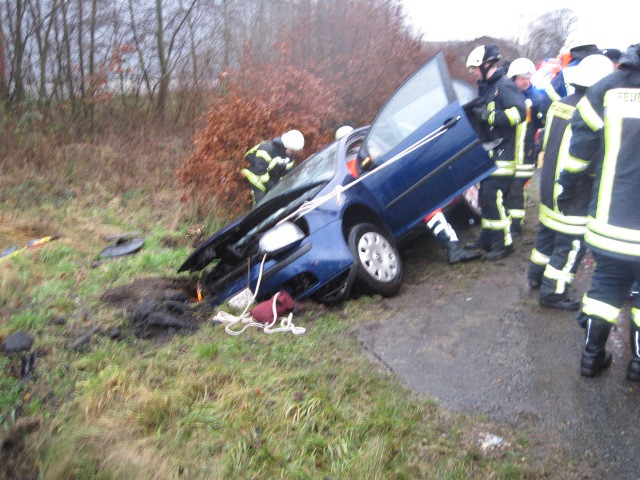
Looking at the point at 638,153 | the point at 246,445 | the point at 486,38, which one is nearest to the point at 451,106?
the point at 638,153

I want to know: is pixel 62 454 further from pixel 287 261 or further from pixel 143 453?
pixel 287 261

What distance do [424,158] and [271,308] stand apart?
75.4 inches

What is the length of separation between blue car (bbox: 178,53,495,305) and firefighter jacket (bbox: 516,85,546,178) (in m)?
0.45

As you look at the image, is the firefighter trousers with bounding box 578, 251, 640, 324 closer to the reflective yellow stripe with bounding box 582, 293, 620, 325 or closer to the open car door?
the reflective yellow stripe with bounding box 582, 293, 620, 325

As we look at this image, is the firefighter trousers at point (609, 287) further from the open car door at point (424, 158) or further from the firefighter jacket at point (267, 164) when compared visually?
the firefighter jacket at point (267, 164)

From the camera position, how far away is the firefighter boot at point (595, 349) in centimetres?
296

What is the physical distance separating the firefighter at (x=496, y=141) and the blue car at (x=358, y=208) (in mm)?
275

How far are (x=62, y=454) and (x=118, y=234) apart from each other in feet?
12.8

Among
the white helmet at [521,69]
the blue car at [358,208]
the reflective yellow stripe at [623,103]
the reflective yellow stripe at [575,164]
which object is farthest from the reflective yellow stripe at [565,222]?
the white helmet at [521,69]

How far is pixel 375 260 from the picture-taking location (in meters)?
4.47

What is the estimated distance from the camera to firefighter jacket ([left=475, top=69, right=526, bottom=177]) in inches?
195

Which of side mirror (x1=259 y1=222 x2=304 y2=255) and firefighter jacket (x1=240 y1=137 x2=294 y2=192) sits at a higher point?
firefighter jacket (x1=240 y1=137 x2=294 y2=192)

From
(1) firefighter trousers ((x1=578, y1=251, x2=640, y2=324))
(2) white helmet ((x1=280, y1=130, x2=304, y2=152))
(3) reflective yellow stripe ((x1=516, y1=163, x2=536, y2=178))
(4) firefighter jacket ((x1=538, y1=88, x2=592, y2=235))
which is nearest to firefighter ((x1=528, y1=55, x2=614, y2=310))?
(4) firefighter jacket ((x1=538, y1=88, x2=592, y2=235))

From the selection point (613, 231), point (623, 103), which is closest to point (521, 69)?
point (623, 103)
